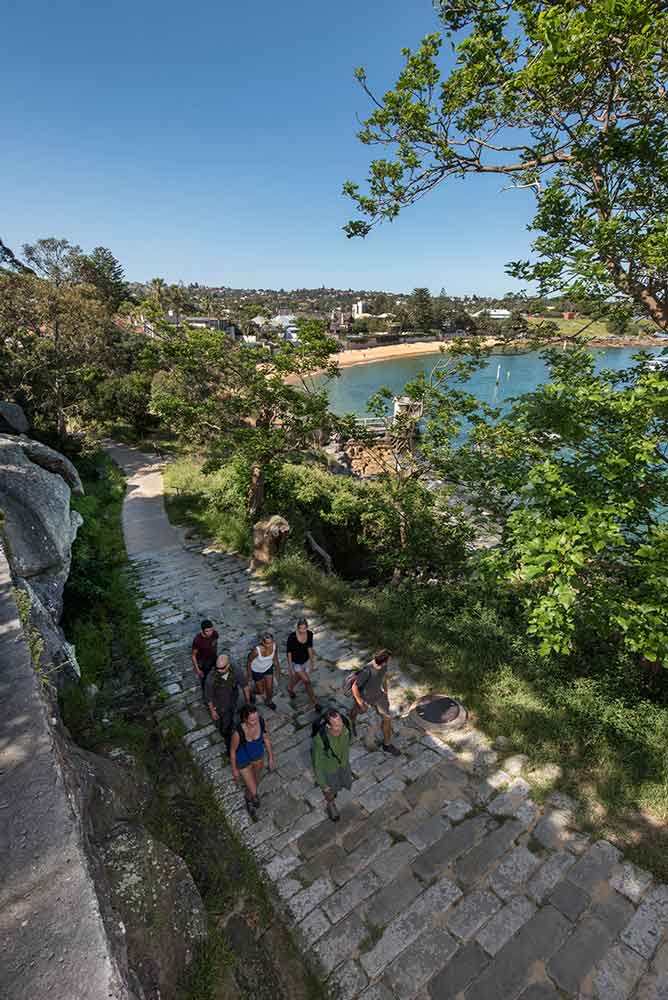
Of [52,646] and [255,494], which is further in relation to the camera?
[255,494]

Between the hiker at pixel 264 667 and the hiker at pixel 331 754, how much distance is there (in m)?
1.49

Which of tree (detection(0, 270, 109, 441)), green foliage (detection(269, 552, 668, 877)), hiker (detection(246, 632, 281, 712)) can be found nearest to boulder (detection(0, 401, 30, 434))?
tree (detection(0, 270, 109, 441))

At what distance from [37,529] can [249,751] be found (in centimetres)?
498

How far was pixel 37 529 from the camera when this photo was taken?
727 centimetres

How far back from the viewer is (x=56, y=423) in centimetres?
2111

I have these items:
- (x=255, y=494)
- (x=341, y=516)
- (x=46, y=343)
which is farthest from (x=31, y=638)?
(x=46, y=343)

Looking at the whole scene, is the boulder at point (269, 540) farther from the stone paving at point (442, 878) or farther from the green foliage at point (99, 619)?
the stone paving at point (442, 878)

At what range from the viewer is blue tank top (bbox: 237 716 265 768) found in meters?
4.84

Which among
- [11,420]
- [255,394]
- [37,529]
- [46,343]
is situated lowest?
[37,529]

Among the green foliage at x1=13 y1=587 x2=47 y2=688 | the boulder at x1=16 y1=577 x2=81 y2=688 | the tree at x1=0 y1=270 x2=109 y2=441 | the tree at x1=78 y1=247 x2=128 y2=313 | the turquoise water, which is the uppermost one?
the tree at x1=78 y1=247 x2=128 y2=313

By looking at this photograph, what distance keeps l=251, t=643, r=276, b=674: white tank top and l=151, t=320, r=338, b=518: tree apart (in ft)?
18.7

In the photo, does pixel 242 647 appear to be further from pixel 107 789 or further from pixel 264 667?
pixel 107 789

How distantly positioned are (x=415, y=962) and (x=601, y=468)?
15.2 ft

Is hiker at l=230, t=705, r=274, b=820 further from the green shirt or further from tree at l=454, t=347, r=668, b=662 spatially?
tree at l=454, t=347, r=668, b=662
